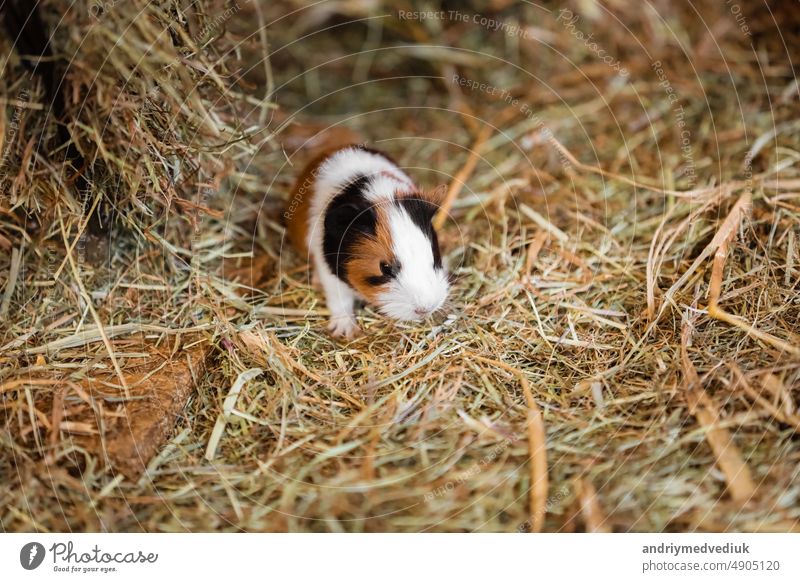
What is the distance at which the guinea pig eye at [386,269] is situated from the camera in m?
2.21

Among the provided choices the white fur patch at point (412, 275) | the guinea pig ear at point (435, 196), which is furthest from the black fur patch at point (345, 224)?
the guinea pig ear at point (435, 196)

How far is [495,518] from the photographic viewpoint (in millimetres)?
1813

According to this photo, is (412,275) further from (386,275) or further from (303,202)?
(303,202)

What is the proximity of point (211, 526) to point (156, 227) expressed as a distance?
1.25 metres

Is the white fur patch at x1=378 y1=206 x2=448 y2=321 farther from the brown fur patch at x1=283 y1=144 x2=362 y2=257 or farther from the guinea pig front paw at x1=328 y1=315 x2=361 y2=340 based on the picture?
the brown fur patch at x1=283 y1=144 x2=362 y2=257

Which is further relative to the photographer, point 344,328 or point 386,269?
point 344,328

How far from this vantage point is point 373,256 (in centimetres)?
223

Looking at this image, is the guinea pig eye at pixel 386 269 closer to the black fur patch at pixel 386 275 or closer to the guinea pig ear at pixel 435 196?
the black fur patch at pixel 386 275

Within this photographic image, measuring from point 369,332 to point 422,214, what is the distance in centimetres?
52
